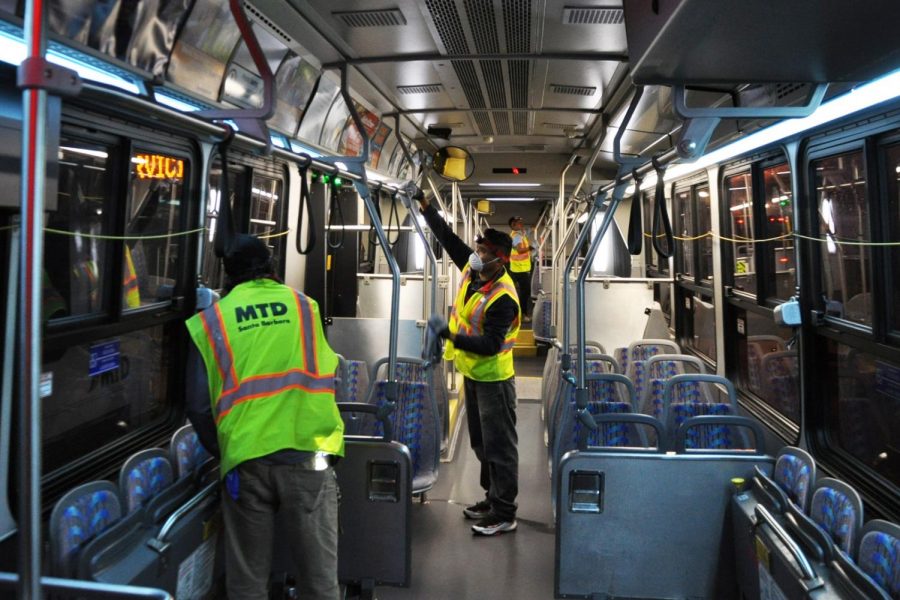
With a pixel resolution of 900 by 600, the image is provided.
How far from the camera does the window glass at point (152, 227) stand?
2889mm

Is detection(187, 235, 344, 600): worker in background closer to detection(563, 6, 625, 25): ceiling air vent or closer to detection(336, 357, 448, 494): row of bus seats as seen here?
detection(336, 357, 448, 494): row of bus seats

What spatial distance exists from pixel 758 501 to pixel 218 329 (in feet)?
7.64

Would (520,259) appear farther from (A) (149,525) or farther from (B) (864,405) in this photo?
(A) (149,525)

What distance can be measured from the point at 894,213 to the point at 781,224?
4.07 ft

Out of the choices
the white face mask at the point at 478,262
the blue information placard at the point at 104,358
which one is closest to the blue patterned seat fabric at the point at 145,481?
the blue information placard at the point at 104,358

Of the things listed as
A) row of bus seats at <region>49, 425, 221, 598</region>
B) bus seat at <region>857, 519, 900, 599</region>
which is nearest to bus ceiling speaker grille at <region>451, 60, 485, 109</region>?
row of bus seats at <region>49, 425, 221, 598</region>

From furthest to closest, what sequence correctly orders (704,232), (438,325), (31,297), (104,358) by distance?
(704,232), (438,325), (104,358), (31,297)

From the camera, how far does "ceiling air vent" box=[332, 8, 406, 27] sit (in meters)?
2.73

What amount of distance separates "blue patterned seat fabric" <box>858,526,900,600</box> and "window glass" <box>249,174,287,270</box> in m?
3.84

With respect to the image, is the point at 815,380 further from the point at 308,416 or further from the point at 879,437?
the point at 308,416

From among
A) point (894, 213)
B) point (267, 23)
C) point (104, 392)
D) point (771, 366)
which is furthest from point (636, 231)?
point (104, 392)

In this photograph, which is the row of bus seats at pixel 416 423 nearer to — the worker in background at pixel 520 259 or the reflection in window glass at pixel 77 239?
the reflection in window glass at pixel 77 239

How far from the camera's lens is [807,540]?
208 cm

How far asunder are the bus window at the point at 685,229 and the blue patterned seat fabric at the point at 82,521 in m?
5.19
